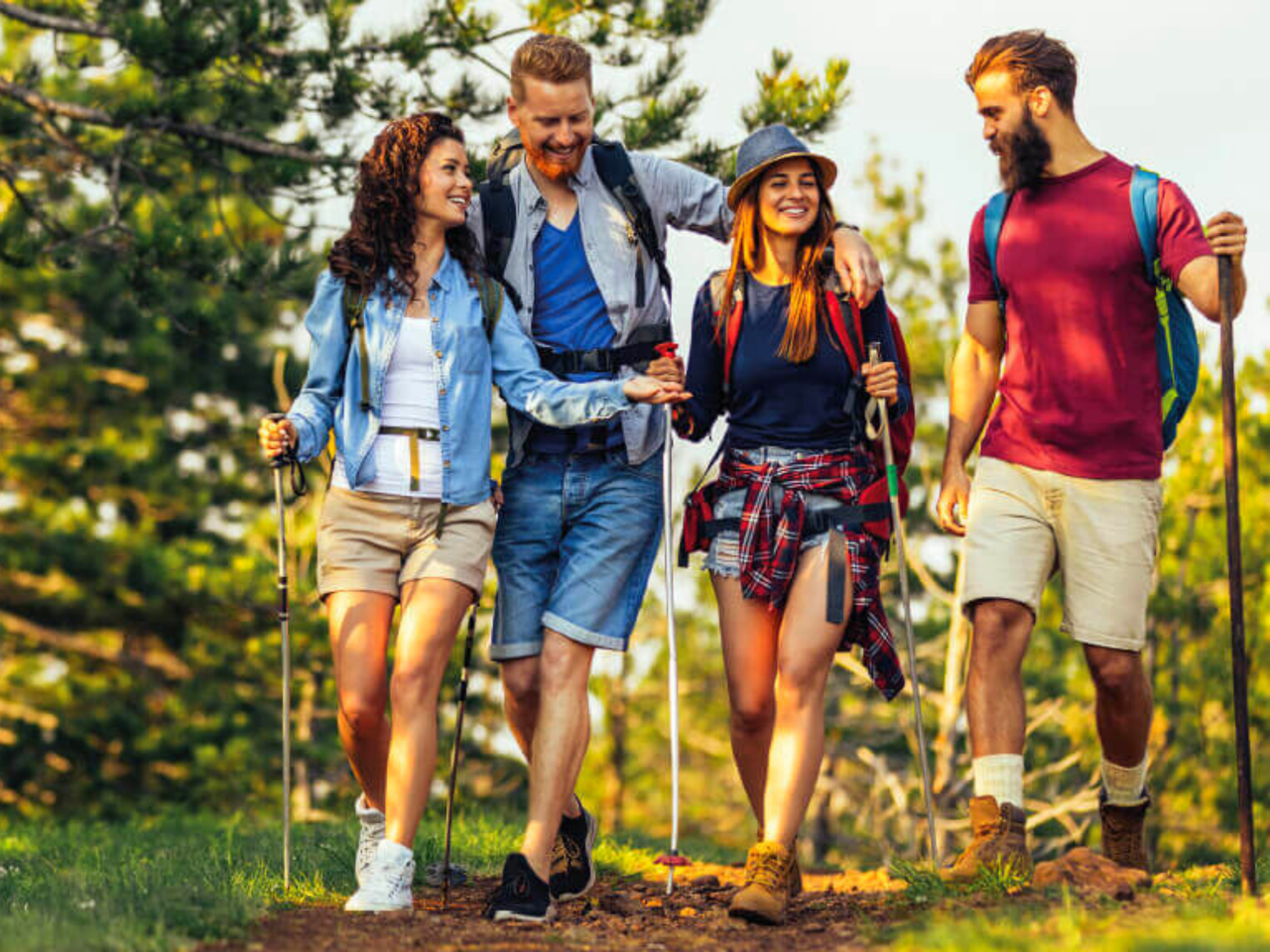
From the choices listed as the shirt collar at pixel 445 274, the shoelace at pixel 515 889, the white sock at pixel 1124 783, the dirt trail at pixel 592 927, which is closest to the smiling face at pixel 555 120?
the shirt collar at pixel 445 274

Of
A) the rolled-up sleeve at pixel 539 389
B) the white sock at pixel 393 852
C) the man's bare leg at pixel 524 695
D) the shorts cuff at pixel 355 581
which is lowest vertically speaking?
the white sock at pixel 393 852

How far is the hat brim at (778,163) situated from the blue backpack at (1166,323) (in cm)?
61

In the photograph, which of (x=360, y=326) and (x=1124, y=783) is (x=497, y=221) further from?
(x=1124, y=783)

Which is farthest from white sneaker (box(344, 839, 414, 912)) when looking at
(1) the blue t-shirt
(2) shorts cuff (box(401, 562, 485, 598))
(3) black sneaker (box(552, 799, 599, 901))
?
(1) the blue t-shirt

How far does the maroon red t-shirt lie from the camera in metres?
4.82

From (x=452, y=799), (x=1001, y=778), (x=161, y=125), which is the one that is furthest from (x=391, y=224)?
(x=161, y=125)

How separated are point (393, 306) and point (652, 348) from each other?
91cm

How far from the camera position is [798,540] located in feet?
16.0

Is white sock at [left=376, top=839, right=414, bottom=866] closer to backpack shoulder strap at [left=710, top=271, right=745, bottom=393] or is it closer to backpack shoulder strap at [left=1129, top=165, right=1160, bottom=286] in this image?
backpack shoulder strap at [left=710, top=271, right=745, bottom=393]

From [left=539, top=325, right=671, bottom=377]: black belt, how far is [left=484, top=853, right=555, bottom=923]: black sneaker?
5.39ft

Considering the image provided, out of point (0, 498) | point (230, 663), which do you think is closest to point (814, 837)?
point (230, 663)

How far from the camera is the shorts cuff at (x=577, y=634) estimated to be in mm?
4918

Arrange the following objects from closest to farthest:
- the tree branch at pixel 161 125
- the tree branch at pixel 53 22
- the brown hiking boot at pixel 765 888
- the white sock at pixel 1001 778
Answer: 1. the brown hiking boot at pixel 765 888
2. the white sock at pixel 1001 778
3. the tree branch at pixel 53 22
4. the tree branch at pixel 161 125

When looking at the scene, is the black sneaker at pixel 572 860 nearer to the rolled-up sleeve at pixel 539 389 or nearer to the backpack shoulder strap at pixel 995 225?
the rolled-up sleeve at pixel 539 389
